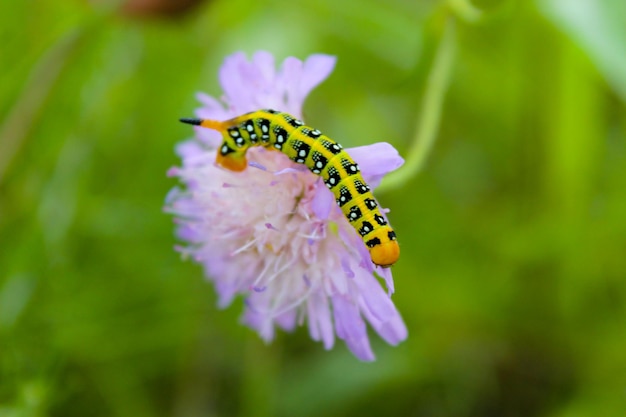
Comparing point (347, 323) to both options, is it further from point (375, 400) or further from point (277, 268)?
point (375, 400)

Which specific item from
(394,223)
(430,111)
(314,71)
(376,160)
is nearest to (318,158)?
(376,160)

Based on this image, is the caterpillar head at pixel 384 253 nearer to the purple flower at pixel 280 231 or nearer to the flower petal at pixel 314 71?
the purple flower at pixel 280 231

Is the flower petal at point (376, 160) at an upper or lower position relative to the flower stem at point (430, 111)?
lower

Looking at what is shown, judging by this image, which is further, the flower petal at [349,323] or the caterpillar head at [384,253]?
the flower petal at [349,323]

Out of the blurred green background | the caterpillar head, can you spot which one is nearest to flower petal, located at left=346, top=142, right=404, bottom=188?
the caterpillar head

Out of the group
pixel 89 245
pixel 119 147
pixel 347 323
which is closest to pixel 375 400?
pixel 347 323

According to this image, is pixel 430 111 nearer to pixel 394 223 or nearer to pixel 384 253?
pixel 384 253

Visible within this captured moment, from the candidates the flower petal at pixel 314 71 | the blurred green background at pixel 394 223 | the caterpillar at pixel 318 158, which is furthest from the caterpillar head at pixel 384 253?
the blurred green background at pixel 394 223
